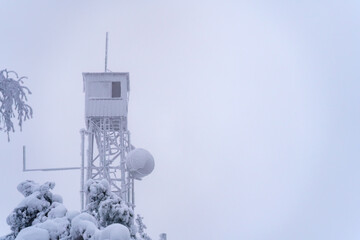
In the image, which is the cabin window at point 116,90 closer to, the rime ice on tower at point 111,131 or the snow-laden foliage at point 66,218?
the rime ice on tower at point 111,131

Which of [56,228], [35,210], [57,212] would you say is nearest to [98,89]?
[35,210]

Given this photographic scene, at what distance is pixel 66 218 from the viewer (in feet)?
19.7

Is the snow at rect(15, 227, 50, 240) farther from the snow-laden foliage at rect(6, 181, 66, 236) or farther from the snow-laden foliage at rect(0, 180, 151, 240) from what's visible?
the snow-laden foliage at rect(6, 181, 66, 236)

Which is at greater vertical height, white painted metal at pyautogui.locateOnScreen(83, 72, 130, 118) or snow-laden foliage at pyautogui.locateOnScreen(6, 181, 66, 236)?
white painted metal at pyautogui.locateOnScreen(83, 72, 130, 118)

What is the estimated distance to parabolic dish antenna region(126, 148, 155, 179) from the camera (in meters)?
23.6

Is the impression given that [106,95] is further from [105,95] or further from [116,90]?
[116,90]

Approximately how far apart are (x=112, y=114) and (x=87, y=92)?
6.47 feet

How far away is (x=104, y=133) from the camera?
961 inches

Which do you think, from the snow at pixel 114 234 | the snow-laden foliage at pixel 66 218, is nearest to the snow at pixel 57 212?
the snow-laden foliage at pixel 66 218

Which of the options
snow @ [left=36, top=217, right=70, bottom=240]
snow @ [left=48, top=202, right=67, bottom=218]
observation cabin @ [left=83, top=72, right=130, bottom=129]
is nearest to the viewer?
snow @ [left=36, top=217, right=70, bottom=240]

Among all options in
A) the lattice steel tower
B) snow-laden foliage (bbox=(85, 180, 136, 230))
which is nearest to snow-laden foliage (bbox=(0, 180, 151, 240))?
snow-laden foliage (bbox=(85, 180, 136, 230))

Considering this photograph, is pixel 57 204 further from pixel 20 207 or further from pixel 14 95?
pixel 14 95

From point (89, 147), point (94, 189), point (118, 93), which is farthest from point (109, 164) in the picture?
point (94, 189)

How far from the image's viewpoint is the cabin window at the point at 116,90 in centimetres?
2546
